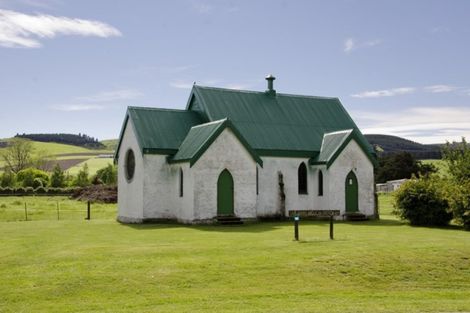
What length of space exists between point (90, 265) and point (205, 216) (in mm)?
14906

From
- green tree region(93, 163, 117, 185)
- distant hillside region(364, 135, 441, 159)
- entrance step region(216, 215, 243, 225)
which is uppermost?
distant hillside region(364, 135, 441, 159)

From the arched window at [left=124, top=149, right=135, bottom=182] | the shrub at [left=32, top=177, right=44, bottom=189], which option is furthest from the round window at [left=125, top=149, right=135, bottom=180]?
the shrub at [left=32, top=177, right=44, bottom=189]

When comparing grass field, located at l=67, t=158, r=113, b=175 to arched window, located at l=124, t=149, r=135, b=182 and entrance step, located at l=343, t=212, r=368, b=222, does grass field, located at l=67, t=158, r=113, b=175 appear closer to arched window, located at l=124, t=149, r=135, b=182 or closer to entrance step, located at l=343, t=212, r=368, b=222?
arched window, located at l=124, t=149, r=135, b=182

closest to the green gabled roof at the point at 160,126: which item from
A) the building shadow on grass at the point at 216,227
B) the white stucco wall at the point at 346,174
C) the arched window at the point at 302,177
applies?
the building shadow on grass at the point at 216,227

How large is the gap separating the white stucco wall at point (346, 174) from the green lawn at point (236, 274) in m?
12.8

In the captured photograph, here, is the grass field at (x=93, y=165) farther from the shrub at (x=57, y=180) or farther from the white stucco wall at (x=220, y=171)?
the white stucco wall at (x=220, y=171)

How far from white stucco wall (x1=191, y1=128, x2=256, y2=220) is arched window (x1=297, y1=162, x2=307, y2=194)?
5.09 m

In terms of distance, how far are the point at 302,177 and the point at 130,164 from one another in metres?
10.8

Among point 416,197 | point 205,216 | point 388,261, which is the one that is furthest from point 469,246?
point 205,216

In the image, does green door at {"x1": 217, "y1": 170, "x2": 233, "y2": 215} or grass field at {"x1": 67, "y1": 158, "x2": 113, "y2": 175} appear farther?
grass field at {"x1": 67, "y1": 158, "x2": 113, "y2": 175}

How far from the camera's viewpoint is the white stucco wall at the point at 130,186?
35188 mm

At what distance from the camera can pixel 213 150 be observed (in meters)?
33.4

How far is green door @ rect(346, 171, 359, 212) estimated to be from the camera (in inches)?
1497

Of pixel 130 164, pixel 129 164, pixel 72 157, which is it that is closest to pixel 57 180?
pixel 129 164
